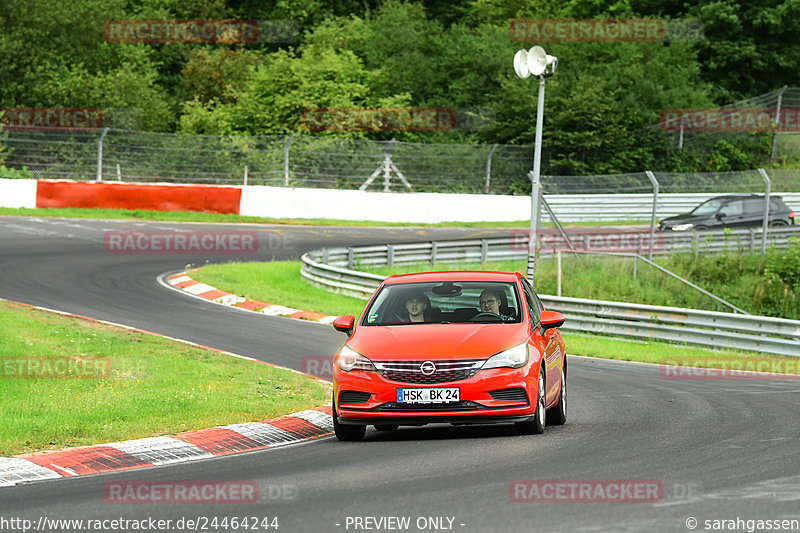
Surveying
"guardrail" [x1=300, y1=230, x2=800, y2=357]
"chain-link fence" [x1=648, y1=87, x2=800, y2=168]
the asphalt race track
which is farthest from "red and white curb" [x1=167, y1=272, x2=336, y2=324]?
"chain-link fence" [x1=648, y1=87, x2=800, y2=168]

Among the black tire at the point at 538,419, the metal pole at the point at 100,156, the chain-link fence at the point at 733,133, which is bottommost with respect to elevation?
the black tire at the point at 538,419

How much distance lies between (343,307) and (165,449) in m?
14.6

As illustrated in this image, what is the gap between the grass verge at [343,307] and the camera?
18.5m

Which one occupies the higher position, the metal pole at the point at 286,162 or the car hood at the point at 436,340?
the metal pole at the point at 286,162

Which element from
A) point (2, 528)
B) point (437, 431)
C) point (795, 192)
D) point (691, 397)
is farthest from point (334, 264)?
point (2, 528)

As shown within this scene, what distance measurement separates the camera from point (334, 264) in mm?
28094

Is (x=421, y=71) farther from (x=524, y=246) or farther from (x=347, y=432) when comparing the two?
(x=347, y=432)

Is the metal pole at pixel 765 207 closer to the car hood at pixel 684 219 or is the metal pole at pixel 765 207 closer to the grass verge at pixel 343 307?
the car hood at pixel 684 219

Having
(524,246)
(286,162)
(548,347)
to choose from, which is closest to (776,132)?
(286,162)

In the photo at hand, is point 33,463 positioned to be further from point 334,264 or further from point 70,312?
point 334,264

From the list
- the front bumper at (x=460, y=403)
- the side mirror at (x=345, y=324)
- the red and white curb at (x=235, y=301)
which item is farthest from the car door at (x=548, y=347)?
the red and white curb at (x=235, y=301)

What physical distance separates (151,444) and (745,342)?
13155 millimetres

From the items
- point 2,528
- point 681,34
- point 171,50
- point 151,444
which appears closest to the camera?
point 2,528

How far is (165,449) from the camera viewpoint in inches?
366
